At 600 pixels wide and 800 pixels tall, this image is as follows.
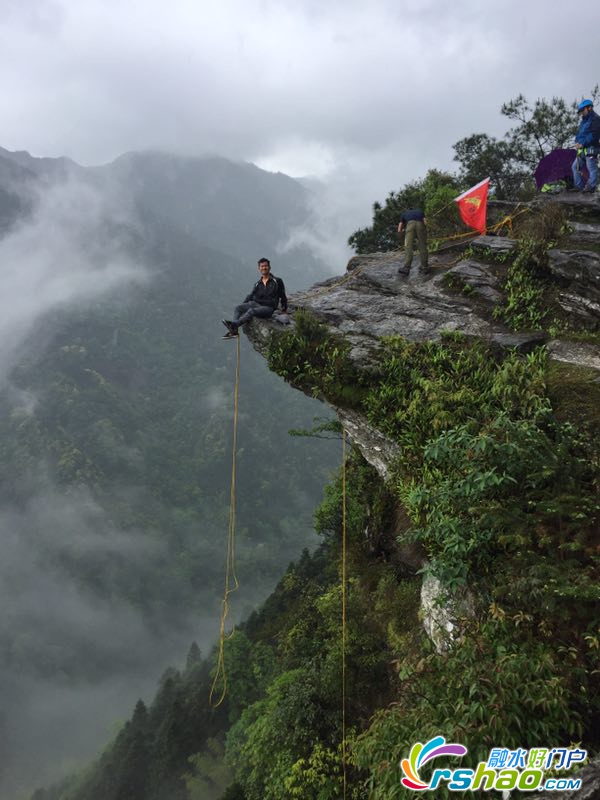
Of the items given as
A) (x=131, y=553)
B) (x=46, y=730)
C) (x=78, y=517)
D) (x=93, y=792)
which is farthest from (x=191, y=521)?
(x=93, y=792)

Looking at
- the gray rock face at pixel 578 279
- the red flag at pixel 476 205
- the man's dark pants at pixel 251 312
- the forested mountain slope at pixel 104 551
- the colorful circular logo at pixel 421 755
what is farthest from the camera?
the forested mountain slope at pixel 104 551

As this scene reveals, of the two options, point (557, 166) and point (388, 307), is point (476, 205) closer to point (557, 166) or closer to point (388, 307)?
point (557, 166)

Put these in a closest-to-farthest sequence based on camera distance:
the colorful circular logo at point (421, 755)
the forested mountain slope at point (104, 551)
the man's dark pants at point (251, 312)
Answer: the colorful circular logo at point (421, 755) < the man's dark pants at point (251, 312) < the forested mountain slope at point (104, 551)

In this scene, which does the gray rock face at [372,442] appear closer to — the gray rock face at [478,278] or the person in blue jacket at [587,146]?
the gray rock face at [478,278]

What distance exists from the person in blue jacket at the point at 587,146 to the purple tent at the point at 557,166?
0.45 metres

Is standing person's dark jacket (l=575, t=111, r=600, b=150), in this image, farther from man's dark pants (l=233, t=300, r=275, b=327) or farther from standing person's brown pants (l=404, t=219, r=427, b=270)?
man's dark pants (l=233, t=300, r=275, b=327)

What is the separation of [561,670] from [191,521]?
563 feet

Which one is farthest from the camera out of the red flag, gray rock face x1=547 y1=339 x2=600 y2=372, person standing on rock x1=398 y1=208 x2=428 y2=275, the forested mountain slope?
the forested mountain slope

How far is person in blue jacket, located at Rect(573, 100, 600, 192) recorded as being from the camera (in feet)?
39.2

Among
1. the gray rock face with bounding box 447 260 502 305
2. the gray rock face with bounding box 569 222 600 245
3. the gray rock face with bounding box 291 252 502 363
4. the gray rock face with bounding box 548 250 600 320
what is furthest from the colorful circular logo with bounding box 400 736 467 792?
the gray rock face with bounding box 569 222 600 245

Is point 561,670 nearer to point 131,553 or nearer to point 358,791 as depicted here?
point 358,791

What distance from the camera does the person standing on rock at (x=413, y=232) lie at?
1091cm

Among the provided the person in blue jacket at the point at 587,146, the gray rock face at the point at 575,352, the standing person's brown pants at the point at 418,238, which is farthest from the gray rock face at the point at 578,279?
the person in blue jacket at the point at 587,146

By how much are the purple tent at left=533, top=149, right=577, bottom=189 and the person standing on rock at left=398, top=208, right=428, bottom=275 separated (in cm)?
570
